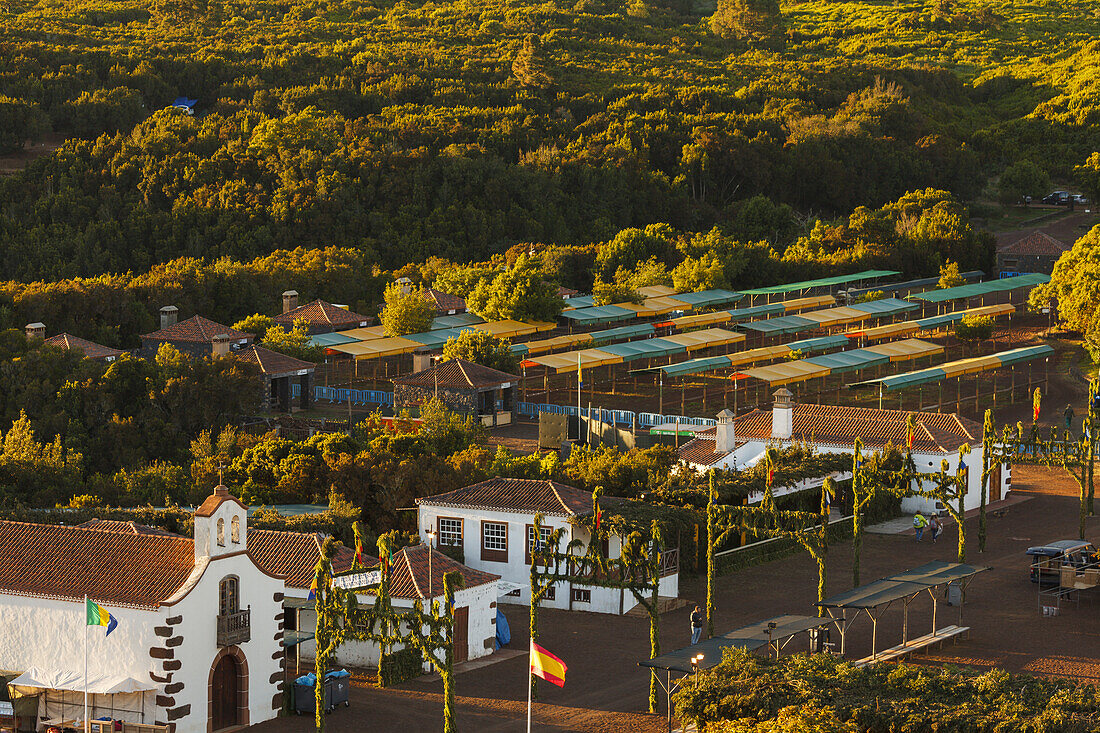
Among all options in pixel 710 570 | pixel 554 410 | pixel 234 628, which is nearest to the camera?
pixel 234 628

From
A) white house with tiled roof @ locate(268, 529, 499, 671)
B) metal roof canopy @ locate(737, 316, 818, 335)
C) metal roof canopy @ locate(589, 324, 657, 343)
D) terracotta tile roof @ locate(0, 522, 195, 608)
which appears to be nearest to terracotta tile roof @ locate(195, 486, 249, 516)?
terracotta tile roof @ locate(0, 522, 195, 608)

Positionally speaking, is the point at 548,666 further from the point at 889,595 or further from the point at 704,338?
the point at 704,338

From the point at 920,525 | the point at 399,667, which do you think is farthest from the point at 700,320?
the point at 399,667

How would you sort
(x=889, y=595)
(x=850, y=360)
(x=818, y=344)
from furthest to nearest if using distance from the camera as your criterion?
(x=818, y=344), (x=850, y=360), (x=889, y=595)

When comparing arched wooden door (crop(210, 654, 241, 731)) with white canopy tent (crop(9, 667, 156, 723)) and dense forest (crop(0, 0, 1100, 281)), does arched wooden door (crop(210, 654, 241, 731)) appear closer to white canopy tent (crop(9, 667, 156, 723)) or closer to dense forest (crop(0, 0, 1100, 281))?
white canopy tent (crop(9, 667, 156, 723))

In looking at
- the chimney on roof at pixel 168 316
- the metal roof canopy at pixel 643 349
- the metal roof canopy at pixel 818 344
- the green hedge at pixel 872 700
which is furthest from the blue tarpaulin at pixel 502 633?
the chimney on roof at pixel 168 316

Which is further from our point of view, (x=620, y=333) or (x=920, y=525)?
(x=620, y=333)

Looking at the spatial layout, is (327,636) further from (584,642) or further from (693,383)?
(693,383)

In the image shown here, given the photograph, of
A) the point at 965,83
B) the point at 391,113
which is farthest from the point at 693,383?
the point at 965,83
